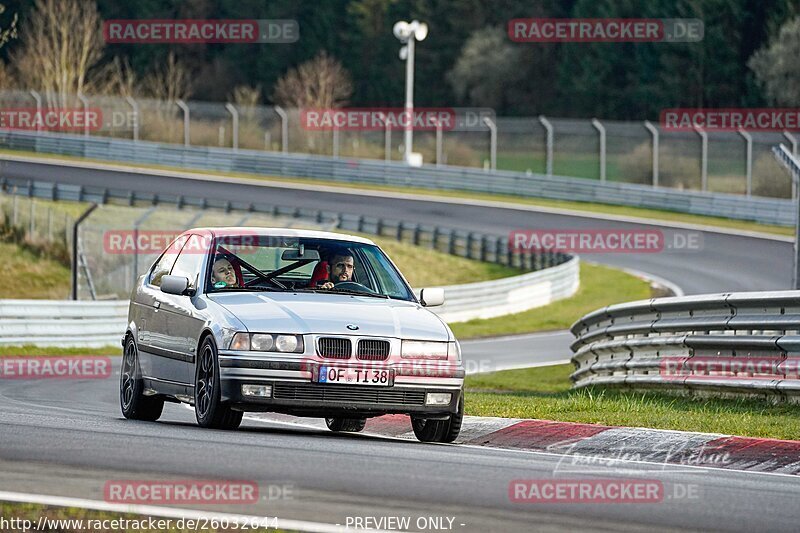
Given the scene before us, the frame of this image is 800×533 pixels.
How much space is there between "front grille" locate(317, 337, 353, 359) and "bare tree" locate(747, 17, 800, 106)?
2593 inches

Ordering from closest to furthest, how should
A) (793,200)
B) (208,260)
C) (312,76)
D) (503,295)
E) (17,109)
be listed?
(208,260) → (503,295) → (793,200) → (17,109) → (312,76)

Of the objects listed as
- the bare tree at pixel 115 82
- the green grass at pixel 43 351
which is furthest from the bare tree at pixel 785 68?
the green grass at pixel 43 351

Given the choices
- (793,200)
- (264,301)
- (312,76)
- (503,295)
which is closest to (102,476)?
(264,301)

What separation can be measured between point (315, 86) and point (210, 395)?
246 ft

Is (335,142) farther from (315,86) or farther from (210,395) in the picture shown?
(210,395)

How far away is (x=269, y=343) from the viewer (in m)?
10.2

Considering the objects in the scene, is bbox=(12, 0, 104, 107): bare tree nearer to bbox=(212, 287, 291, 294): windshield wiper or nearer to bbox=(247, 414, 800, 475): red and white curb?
bbox=(212, 287, 291, 294): windshield wiper

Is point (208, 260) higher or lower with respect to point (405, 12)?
lower

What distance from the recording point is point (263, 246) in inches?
454

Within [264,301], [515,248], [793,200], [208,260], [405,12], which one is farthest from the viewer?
[405,12]

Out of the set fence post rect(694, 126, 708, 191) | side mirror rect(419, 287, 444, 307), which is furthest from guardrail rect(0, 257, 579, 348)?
fence post rect(694, 126, 708, 191)

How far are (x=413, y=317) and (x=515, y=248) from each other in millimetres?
31748

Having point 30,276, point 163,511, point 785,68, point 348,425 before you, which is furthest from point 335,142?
point 163,511

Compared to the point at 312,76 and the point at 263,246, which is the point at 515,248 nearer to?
the point at 263,246
